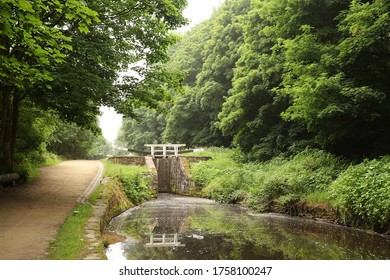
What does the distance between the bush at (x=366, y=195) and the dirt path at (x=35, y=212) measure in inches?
323

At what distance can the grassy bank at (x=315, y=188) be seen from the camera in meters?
9.89

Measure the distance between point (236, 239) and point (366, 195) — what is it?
3.94 meters

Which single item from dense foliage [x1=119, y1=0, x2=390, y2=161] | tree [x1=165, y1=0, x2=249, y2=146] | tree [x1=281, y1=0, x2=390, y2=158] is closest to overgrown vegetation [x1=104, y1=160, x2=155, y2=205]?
dense foliage [x1=119, y1=0, x2=390, y2=161]

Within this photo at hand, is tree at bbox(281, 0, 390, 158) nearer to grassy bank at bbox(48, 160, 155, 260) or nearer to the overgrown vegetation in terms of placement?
grassy bank at bbox(48, 160, 155, 260)

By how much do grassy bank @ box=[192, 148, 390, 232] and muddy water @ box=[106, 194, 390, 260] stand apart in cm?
61

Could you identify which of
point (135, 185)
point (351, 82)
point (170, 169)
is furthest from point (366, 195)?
point (170, 169)

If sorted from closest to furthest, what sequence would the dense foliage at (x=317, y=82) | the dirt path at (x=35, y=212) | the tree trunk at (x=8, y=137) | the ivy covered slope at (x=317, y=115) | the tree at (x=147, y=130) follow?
the dirt path at (x=35, y=212), the ivy covered slope at (x=317, y=115), the dense foliage at (x=317, y=82), the tree trunk at (x=8, y=137), the tree at (x=147, y=130)

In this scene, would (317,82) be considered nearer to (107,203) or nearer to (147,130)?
(107,203)

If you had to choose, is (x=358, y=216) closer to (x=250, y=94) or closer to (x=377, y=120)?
(x=377, y=120)

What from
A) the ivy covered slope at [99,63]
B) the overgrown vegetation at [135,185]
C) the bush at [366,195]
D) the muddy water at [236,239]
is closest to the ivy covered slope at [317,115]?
the bush at [366,195]

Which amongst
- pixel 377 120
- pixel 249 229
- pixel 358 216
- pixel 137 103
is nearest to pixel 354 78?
pixel 377 120

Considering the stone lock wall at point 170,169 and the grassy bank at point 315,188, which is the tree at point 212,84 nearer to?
the stone lock wall at point 170,169

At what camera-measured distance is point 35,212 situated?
952cm
